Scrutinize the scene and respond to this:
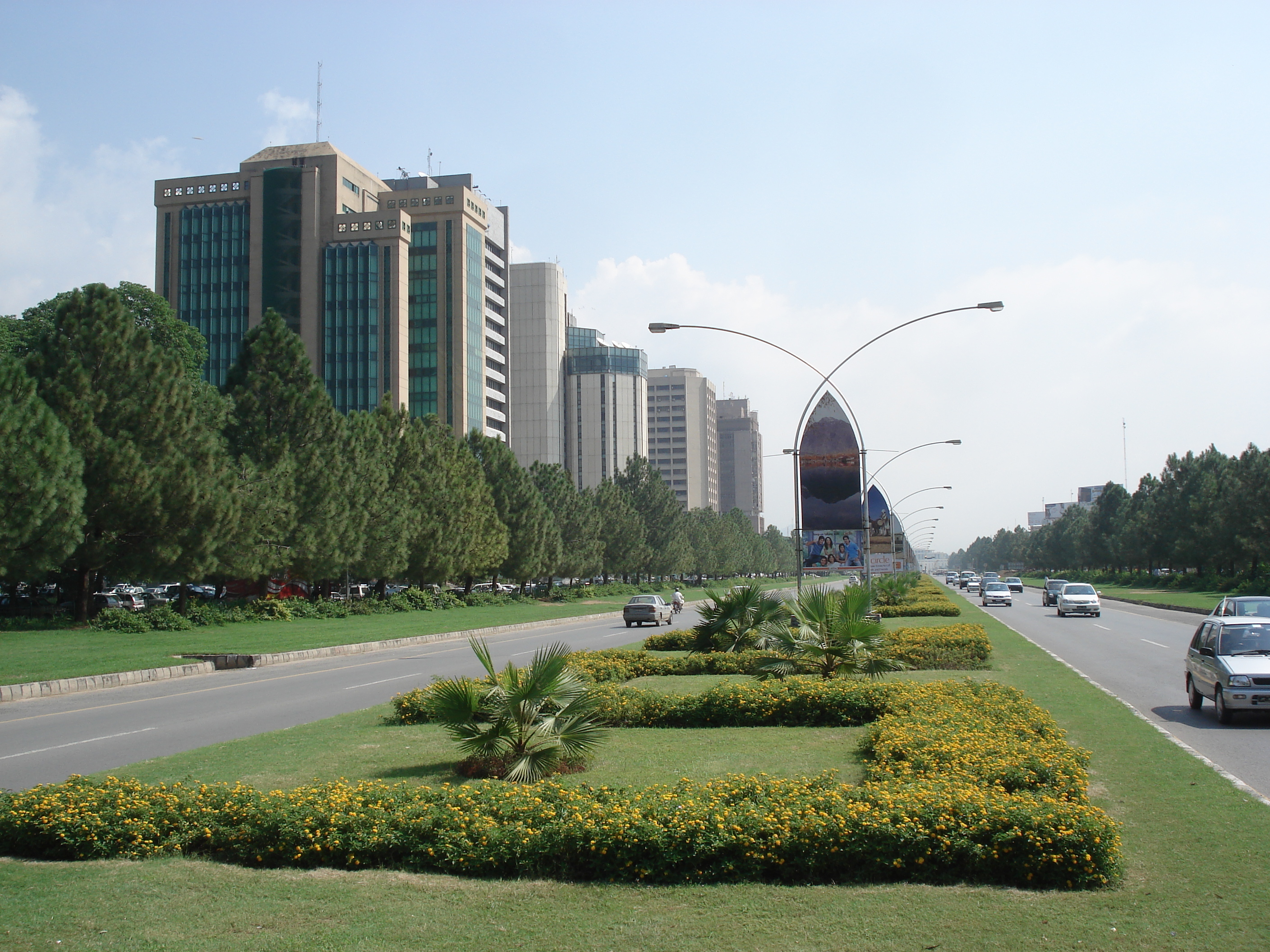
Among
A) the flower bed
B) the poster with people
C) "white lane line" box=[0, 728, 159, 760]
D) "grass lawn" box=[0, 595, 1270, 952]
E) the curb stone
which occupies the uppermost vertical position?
the poster with people

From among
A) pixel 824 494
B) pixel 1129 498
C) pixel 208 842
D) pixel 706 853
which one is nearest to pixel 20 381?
pixel 824 494

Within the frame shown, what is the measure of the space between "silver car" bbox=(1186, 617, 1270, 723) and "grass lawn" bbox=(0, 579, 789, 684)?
68.8ft

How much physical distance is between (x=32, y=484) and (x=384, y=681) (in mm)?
14263

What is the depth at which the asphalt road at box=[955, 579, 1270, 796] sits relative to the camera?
11.5 metres

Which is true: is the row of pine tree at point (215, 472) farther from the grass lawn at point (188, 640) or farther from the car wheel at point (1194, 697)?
the car wheel at point (1194, 697)

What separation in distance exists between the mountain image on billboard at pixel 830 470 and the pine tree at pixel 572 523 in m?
41.1

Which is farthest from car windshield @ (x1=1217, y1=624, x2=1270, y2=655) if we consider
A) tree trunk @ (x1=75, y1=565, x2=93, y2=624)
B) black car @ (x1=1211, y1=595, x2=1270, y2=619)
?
tree trunk @ (x1=75, y1=565, x2=93, y2=624)

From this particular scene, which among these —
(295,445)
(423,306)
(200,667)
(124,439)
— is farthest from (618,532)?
(200,667)

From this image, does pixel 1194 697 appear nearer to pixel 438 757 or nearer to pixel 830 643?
pixel 830 643

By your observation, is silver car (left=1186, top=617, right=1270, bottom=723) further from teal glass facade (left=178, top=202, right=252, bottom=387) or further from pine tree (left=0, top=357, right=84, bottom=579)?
teal glass facade (left=178, top=202, right=252, bottom=387)

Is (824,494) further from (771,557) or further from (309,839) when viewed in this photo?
(771,557)

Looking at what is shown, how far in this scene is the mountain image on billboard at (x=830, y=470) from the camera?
106ft

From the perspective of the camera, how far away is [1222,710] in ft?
44.0

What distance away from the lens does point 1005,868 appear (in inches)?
252
